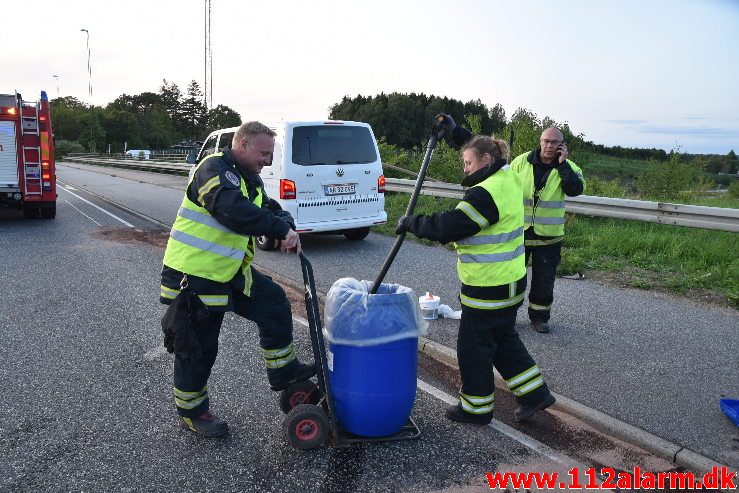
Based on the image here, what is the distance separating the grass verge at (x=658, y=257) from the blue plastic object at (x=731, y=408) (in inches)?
111

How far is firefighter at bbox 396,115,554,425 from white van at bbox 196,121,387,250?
507 cm

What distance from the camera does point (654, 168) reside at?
1366 centimetres

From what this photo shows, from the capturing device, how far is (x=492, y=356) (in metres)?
3.76

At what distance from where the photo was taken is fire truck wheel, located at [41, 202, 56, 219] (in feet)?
42.8

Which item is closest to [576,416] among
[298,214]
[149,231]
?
[298,214]

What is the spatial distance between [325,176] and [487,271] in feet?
18.0

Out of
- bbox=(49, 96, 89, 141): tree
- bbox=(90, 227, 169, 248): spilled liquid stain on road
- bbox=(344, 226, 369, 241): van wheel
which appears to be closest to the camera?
bbox=(344, 226, 369, 241): van wheel

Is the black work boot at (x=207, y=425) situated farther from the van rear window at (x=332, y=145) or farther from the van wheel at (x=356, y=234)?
the van wheel at (x=356, y=234)

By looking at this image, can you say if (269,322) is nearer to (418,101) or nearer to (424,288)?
(424,288)

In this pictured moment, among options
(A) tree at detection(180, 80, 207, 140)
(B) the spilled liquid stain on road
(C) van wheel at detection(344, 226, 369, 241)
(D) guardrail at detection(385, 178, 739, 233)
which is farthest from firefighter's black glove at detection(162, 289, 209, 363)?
(A) tree at detection(180, 80, 207, 140)

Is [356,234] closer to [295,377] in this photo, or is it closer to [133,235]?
[133,235]

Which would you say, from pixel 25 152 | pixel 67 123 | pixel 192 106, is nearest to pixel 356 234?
pixel 25 152

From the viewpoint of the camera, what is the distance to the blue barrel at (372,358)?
3338 millimetres

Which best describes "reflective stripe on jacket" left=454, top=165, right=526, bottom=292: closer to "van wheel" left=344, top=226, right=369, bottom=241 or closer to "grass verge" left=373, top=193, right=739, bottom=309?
Result: "grass verge" left=373, top=193, right=739, bottom=309
